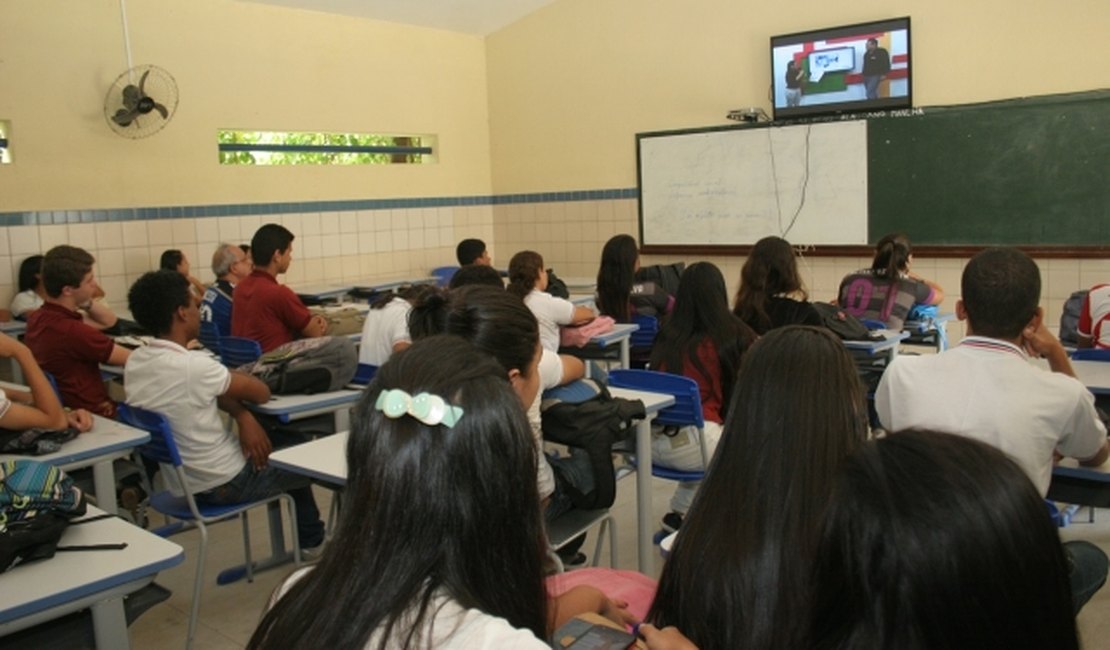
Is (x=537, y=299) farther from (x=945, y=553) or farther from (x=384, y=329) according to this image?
(x=945, y=553)

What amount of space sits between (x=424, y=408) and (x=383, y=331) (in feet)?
9.83

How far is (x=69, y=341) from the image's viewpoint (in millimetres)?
3914

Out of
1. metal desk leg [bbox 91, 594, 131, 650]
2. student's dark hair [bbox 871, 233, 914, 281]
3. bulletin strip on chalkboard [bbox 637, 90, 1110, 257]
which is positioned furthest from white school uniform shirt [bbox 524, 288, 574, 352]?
bulletin strip on chalkboard [bbox 637, 90, 1110, 257]

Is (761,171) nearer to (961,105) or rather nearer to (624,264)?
(961,105)

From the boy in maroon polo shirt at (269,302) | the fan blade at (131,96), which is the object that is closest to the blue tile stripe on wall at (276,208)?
the fan blade at (131,96)

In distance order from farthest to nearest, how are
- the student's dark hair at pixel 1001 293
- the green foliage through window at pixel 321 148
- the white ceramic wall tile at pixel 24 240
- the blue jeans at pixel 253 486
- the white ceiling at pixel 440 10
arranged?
the white ceiling at pixel 440 10
the green foliage through window at pixel 321 148
the white ceramic wall tile at pixel 24 240
the blue jeans at pixel 253 486
the student's dark hair at pixel 1001 293

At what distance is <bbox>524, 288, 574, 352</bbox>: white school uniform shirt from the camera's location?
476 centimetres

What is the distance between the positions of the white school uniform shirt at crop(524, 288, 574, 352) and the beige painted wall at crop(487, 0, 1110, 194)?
351cm

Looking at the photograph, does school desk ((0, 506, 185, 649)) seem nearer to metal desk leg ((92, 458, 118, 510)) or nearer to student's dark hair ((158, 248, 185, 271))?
metal desk leg ((92, 458, 118, 510))

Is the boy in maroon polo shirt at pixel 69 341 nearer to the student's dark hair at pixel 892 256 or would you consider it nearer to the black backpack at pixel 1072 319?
the student's dark hair at pixel 892 256

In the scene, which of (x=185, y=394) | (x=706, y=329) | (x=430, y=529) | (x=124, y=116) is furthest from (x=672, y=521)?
(x=124, y=116)

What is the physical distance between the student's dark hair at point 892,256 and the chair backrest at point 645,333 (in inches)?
53.1

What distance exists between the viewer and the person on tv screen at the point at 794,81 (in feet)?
23.5

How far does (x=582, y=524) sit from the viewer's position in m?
2.83
